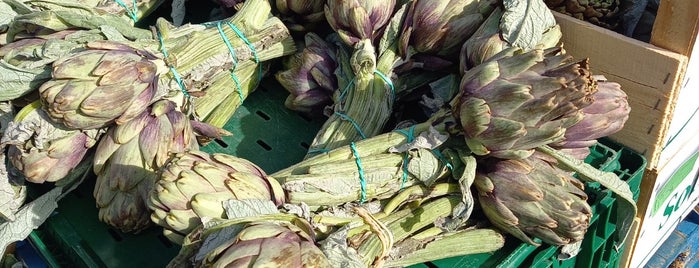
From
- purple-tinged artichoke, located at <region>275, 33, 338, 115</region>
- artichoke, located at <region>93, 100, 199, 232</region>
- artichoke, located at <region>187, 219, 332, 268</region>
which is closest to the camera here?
artichoke, located at <region>187, 219, 332, 268</region>

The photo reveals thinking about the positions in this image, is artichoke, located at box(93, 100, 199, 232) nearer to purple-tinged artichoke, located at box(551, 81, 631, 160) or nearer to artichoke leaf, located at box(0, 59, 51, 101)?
artichoke leaf, located at box(0, 59, 51, 101)

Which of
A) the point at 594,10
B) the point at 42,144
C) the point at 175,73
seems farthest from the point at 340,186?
the point at 594,10

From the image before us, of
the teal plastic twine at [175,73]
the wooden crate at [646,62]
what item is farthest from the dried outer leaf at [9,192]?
the wooden crate at [646,62]

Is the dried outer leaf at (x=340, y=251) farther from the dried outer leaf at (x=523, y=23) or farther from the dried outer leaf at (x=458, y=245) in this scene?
the dried outer leaf at (x=523, y=23)

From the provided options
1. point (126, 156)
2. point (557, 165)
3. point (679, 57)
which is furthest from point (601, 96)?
point (126, 156)

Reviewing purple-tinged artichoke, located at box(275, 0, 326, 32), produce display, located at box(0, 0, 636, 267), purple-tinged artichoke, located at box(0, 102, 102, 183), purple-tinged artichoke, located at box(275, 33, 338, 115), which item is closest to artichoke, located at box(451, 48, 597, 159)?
produce display, located at box(0, 0, 636, 267)

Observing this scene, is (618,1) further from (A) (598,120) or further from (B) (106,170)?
(B) (106,170)
